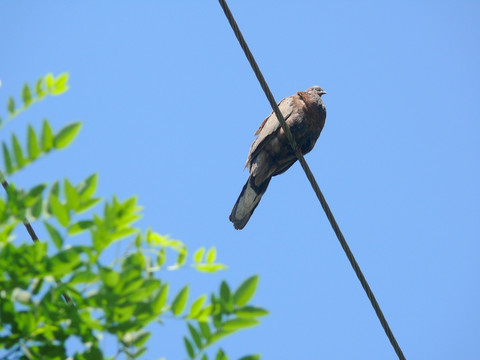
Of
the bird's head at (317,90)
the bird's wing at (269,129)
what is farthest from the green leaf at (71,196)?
the bird's head at (317,90)

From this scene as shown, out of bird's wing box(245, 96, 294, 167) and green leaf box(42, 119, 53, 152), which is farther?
bird's wing box(245, 96, 294, 167)

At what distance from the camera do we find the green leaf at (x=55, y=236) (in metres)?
1.53

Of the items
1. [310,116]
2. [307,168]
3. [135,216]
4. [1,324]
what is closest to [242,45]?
[307,168]

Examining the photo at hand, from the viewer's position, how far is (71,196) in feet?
5.05

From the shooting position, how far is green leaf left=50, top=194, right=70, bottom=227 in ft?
5.02

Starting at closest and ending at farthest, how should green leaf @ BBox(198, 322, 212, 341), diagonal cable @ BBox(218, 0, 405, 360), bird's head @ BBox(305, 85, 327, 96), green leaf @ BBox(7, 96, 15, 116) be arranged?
green leaf @ BBox(198, 322, 212, 341) < green leaf @ BBox(7, 96, 15, 116) < diagonal cable @ BBox(218, 0, 405, 360) < bird's head @ BBox(305, 85, 327, 96)

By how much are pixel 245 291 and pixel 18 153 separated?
2.36ft

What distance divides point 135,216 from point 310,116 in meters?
5.01

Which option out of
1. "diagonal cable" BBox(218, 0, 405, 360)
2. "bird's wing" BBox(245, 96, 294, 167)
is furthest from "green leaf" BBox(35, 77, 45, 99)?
"bird's wing" BBox(245, 96, 294, 167)

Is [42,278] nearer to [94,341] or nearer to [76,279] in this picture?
[76,279]

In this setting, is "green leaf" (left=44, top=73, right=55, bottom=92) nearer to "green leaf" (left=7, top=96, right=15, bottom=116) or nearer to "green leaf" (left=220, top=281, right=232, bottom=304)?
"green leaf" (left=7, top=96, right=15, bottom=116)

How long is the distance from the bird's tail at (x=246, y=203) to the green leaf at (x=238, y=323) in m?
4.82

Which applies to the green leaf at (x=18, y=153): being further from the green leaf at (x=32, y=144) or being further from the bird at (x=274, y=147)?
the bird at (x=274, y=147)

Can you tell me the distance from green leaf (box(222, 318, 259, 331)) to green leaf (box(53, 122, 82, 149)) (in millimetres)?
655
